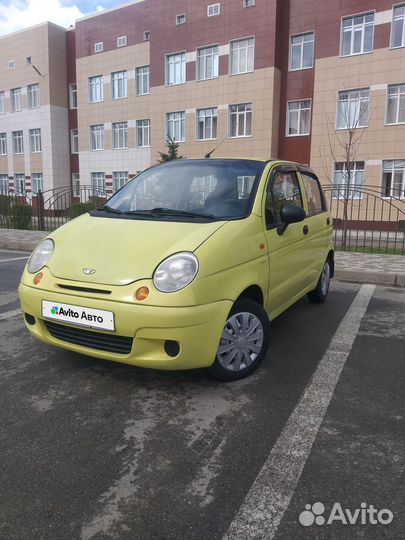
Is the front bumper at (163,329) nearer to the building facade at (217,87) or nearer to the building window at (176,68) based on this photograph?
the building facade at (217,87)

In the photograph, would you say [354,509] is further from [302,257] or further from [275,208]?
[302,257]

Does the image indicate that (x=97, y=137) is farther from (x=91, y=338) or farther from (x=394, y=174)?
(x=91, y=338)

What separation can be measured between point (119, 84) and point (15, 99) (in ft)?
34.4

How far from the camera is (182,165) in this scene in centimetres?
451

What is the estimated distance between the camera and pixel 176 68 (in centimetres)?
2622

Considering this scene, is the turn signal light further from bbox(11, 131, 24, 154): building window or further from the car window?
bbox(11, 131, 24, 154): building window

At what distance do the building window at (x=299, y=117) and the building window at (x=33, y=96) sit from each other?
2002cm

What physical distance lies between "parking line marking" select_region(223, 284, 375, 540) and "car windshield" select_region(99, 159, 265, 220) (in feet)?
4.90

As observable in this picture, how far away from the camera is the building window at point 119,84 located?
1166 inches

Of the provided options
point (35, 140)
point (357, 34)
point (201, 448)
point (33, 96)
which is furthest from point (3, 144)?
point (201, 448)

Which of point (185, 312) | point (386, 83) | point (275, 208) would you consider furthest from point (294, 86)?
point (185, 312)

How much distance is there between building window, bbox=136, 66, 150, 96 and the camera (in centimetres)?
2862

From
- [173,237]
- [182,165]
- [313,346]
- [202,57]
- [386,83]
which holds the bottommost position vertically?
[313,346]

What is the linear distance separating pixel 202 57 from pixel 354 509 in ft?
86.9
